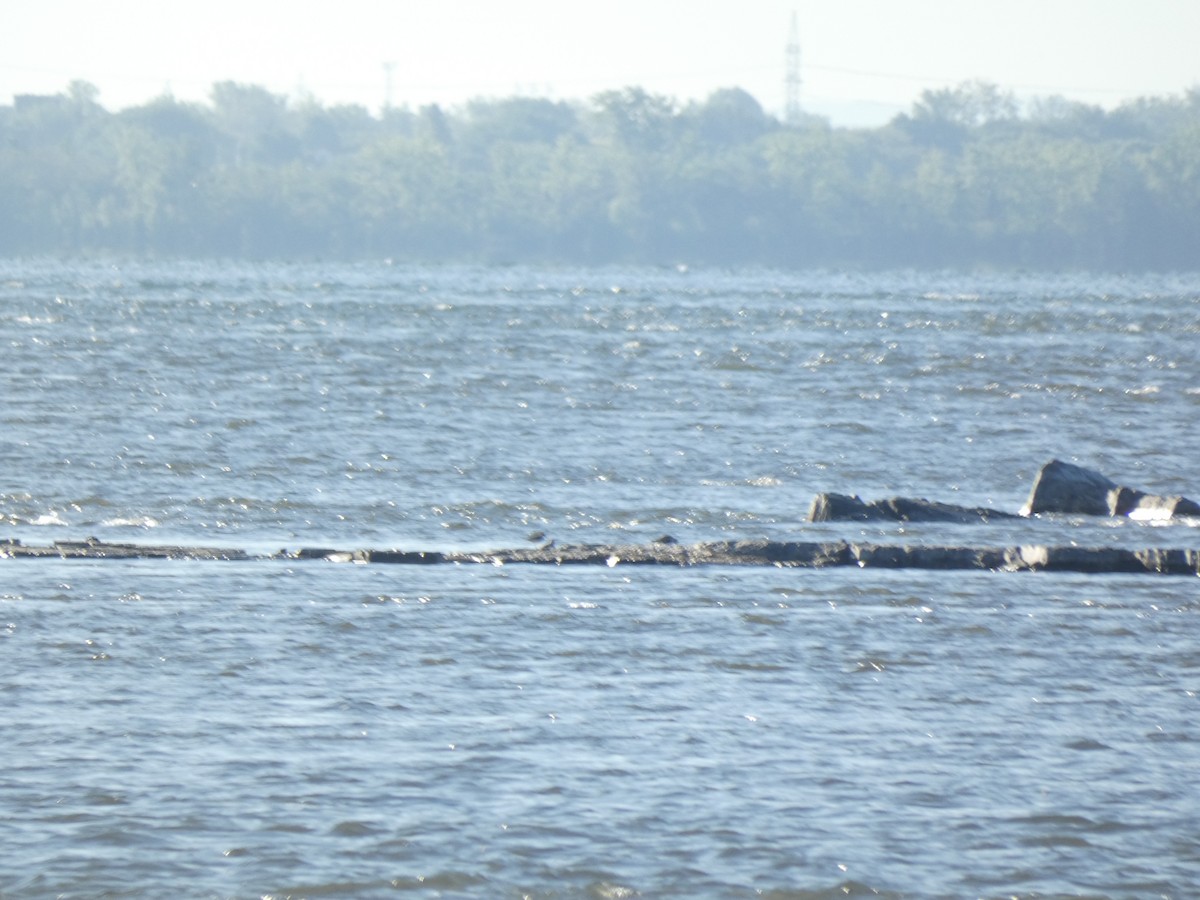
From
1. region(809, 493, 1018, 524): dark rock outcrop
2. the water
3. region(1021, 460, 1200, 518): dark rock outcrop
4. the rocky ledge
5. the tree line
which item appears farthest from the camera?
the tree line

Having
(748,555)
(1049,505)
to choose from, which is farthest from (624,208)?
(748,555)

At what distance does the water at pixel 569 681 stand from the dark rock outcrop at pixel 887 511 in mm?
321

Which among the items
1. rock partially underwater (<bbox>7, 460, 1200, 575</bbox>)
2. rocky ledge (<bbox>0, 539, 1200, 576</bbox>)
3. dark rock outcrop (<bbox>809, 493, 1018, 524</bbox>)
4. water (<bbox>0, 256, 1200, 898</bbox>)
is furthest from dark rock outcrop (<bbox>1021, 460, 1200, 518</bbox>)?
rocky ledge (<bbox>0, 539, 1200, 576</bbox>)

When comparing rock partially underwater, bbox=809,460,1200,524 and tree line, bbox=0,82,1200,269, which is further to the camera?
tree line, bbox=0,82,1200,269

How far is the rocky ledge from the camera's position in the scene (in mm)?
15172

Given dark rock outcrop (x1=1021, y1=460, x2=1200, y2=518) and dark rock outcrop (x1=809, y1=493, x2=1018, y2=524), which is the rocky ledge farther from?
dark rock outcrop (x1=1021, y1=460, x2=1200, y2=518)

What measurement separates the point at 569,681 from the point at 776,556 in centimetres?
463

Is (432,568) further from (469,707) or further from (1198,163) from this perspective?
(1198,163)

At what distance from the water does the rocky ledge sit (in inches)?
14.2

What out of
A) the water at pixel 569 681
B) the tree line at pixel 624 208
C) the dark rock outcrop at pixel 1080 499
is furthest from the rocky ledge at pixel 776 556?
the tree line at pixel 624 208

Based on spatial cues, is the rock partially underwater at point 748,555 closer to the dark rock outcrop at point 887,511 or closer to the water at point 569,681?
the water at point 569,681

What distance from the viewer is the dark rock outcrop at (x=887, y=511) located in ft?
59.7

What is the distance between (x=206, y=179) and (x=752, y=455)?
133 metres

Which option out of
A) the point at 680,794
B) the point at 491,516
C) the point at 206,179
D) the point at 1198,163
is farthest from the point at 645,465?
the point at 1198,163
